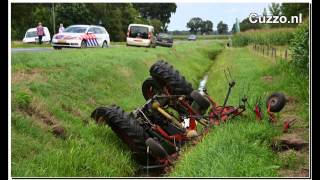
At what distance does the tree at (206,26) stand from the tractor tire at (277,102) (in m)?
1.63

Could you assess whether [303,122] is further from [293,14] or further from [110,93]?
[110,93]

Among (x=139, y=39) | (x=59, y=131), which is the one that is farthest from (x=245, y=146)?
(x=139, y=39)

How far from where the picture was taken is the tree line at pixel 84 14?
9289mm

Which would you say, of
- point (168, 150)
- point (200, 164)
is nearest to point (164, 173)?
point (168, 150)

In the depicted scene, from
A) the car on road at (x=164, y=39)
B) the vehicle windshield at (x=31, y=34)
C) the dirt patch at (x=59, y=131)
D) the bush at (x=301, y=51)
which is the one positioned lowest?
the dirt patch at (x=59, y=131)

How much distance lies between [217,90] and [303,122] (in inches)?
229

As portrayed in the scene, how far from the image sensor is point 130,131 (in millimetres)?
9641

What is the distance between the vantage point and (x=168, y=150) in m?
9.88

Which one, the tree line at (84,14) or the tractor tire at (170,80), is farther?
the tractor tire at (170,80)

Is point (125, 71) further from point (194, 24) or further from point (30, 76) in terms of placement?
point (194, 24)

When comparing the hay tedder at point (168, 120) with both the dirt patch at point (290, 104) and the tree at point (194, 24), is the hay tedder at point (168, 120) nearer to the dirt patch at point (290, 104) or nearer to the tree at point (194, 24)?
the dirt patch at point (290, 104)

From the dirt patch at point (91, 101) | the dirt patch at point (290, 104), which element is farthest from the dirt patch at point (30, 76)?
the dirt patch at point (290, 104)

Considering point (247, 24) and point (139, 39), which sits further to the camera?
point (139, 39)

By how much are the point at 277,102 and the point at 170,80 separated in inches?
83.4
